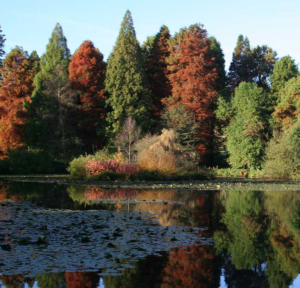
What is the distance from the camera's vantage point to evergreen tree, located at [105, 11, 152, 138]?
125 feet

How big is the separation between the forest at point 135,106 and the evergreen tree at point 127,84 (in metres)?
0.09

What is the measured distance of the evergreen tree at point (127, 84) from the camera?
1501 inches

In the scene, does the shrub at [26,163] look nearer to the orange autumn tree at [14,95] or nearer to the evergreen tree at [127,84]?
the orange autumn tree at [14,95]

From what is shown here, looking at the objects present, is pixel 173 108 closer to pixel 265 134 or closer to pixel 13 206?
pixel 265 134

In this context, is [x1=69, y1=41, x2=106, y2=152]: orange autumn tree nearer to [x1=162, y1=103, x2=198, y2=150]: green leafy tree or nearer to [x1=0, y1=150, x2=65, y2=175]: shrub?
[x1=0, y1=150, x2=65, y2=175]: shrub

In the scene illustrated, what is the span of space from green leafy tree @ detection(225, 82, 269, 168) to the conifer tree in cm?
711

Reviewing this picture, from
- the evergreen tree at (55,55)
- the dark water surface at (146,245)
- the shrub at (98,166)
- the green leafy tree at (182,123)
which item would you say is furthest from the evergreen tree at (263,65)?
the dark water surface at (146,245)

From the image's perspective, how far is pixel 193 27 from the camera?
40.2 metres

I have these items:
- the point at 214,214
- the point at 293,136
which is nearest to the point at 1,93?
the point at 293,136

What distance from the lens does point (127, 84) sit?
38.9 metres

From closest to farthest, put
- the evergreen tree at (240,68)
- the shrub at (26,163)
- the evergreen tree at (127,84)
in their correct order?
the shrub at (26,163) → the evergreen tree at (127,84) → the evergreen tree at (240,68)

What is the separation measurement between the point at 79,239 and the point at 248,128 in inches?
1196

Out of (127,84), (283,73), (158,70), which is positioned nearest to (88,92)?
(127,84)

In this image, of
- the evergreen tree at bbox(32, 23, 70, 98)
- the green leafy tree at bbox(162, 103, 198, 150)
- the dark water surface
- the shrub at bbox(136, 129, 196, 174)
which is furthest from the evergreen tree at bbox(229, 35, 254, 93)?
the dark water surface
